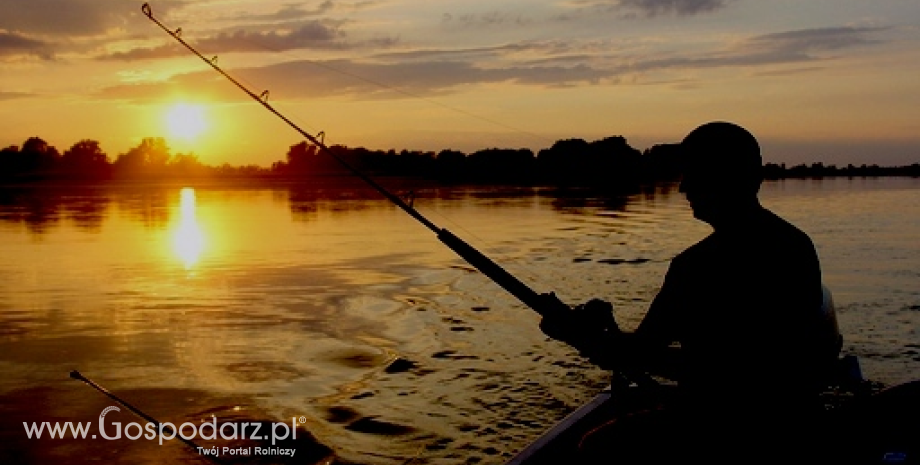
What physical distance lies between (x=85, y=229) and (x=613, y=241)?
64.9 feet

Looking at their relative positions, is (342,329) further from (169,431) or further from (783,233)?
(783,233)

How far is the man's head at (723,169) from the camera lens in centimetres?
356

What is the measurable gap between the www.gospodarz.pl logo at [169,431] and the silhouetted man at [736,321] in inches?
238

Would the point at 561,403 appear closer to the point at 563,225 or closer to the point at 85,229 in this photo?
the point at 563,225

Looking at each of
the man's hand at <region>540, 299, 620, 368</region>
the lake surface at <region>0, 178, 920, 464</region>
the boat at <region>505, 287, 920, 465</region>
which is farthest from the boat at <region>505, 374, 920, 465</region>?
the lake surface at <region>0, 178, 920, 464</region>

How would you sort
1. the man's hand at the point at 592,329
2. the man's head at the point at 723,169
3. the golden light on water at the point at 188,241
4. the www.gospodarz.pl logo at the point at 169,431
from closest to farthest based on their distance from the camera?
the man's head at the point at 723,169 → the man's hand at the point at 592,329 → the www.gospodarz.pl logo at the point at 169,431 → the golden light on water at the point at 188,241

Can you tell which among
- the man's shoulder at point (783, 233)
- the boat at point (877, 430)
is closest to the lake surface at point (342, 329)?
the boat at point (877, 430)

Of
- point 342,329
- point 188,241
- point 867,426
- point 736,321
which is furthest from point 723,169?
point 188,241

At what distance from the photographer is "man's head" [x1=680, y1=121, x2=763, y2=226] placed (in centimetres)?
356

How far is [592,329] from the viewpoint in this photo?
13.5 ft

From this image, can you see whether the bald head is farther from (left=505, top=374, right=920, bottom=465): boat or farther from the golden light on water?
the golden light on water

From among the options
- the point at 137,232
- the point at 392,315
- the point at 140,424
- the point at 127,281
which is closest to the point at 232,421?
the point at 140,424

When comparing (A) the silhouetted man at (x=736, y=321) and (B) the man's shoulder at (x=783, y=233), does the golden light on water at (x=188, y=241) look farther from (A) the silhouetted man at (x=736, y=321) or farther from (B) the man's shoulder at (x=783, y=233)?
(B) the man's shoulder at (x=783, y=233)

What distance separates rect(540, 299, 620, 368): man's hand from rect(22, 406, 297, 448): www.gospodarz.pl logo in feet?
17.9
